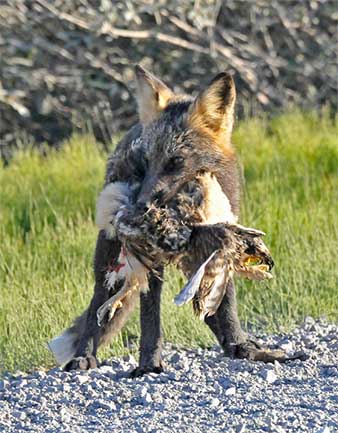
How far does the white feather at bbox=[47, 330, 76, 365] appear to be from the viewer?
6.16 m

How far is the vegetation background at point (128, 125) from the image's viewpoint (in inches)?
277

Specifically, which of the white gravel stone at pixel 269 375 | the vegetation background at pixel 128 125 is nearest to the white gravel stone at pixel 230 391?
the white gravel stone at pixel 269 375

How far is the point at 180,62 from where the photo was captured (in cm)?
1283

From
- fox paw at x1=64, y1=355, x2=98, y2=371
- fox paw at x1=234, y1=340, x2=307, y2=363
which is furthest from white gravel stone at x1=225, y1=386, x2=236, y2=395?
fox paw at x1=64, y1=355, x2=98, y2=371

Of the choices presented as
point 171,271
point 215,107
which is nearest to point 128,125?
point 171,271

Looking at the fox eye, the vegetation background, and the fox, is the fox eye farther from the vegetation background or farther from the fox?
the vegetation background

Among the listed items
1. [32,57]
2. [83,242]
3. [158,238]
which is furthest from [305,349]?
[32,57]

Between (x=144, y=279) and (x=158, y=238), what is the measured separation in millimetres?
399

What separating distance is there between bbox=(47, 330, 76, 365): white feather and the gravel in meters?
0.24

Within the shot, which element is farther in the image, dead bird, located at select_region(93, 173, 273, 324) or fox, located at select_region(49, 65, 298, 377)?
fox, located at select_region(49, 65, 298, 377)

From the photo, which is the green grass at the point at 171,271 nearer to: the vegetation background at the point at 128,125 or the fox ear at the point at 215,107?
the vegetation background at the point at 128,125

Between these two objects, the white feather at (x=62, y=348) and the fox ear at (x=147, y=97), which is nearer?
the fox ear at (x=147, y=97)

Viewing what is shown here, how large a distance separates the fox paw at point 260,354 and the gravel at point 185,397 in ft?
0.27

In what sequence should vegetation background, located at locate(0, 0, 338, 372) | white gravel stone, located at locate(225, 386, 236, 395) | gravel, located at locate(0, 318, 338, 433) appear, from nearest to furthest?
gravel, located at locate(0, 318, 338, 433)
white gravel stone, located at locate(225, 386, 236, 395)
vegetation background, located at locate(0, 0, 338, 372)
